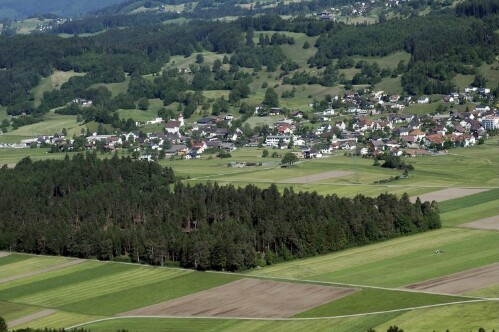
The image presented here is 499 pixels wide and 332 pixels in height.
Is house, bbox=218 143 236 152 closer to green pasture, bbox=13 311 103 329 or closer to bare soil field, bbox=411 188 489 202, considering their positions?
bare soil field, bbox=411 188 489 202

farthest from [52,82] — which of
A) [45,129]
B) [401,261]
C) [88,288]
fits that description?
[401,261]

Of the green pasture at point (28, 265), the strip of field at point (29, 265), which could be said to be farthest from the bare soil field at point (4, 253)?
the strip of field at point (29, 265)

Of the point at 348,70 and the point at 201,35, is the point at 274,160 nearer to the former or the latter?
the point at 348,70

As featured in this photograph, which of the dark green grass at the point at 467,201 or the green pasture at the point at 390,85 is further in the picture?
the green pasture at the point at 390,85

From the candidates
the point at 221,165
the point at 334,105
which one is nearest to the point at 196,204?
the point at 221,165

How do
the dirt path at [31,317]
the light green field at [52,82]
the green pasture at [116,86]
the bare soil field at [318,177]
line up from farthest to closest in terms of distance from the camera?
the light green field at [52,82]
the green pasture at [116,86]
the bare soil field at [318,177]
the dirt path at [31,317]

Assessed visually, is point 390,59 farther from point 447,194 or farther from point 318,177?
point 447,194

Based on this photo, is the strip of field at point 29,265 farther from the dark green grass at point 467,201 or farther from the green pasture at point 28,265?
the dark green grass at point 467,201
